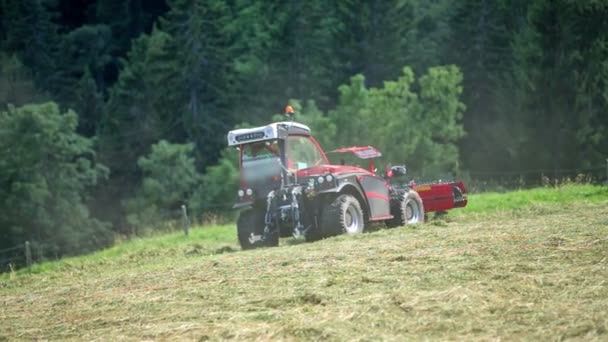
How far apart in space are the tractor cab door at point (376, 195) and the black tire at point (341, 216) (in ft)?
1.80

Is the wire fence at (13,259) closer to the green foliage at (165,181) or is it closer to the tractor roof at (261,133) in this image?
the green foliage at (165,181)

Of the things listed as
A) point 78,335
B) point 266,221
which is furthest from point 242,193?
point 78,335

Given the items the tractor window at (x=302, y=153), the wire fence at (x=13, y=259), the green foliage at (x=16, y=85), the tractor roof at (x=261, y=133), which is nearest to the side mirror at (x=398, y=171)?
the tractor window at (x=302, y=153)

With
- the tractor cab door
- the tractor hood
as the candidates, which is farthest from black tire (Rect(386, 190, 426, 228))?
the tractor hood

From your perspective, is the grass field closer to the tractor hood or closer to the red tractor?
the red tractor

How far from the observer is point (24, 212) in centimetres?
4322

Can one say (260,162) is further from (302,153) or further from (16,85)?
(16,85)

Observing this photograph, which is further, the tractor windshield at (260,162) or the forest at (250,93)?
the forest at (250,93)

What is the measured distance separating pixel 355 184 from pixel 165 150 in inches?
1095

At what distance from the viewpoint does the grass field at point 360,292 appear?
33.2 ft

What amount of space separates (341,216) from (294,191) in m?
0.95

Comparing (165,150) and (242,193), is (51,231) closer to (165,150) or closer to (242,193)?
(165,150)

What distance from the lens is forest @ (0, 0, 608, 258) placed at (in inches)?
1750


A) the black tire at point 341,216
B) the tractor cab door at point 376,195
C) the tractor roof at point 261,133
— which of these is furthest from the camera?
the tractor cab door at point 376,195
